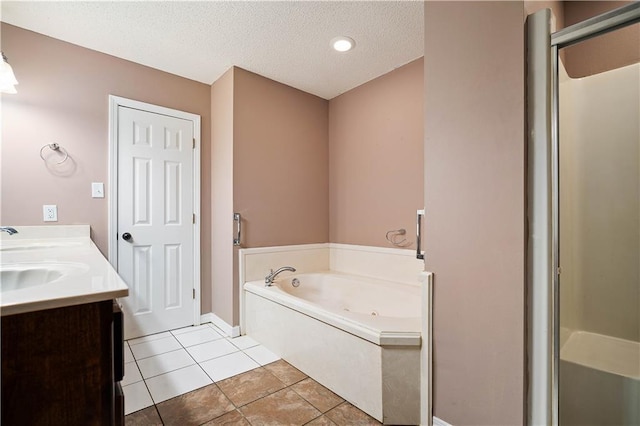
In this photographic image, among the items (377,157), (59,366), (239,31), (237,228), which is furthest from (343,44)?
(59,366)

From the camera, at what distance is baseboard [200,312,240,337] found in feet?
8.43

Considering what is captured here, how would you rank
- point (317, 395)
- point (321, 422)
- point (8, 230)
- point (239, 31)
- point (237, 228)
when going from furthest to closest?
point (237, 228) < point (239, 31) < point (8, 230) < point (317, 395) < point (321, 422)

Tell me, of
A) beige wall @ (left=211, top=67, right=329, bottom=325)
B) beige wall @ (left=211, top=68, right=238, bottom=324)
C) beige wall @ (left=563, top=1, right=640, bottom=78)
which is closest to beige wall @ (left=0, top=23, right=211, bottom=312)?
beige wall @ (left=211, top=68, right=238, bottom=324)

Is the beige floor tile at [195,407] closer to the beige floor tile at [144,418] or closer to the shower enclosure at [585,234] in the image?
the beige floor tile at [144,418]

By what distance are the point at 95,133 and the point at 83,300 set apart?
84.9 inches

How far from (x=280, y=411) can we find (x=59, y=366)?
121 cm

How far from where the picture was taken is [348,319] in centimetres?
168

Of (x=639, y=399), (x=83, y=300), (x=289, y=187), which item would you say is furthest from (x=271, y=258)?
(x=639, y=399)

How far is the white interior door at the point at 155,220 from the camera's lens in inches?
97.0

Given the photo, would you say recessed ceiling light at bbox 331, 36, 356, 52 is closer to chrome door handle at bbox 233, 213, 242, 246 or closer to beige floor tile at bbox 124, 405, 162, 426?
chrome door handle at bbox 233, 213, 242, 246

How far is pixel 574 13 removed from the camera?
5.78 feet

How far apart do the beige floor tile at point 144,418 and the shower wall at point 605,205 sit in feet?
7.21

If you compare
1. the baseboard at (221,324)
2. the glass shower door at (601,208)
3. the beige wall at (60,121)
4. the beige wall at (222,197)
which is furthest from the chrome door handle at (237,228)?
the glass shower door at (601,208)

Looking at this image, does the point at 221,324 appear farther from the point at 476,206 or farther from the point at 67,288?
the point at 476,206
